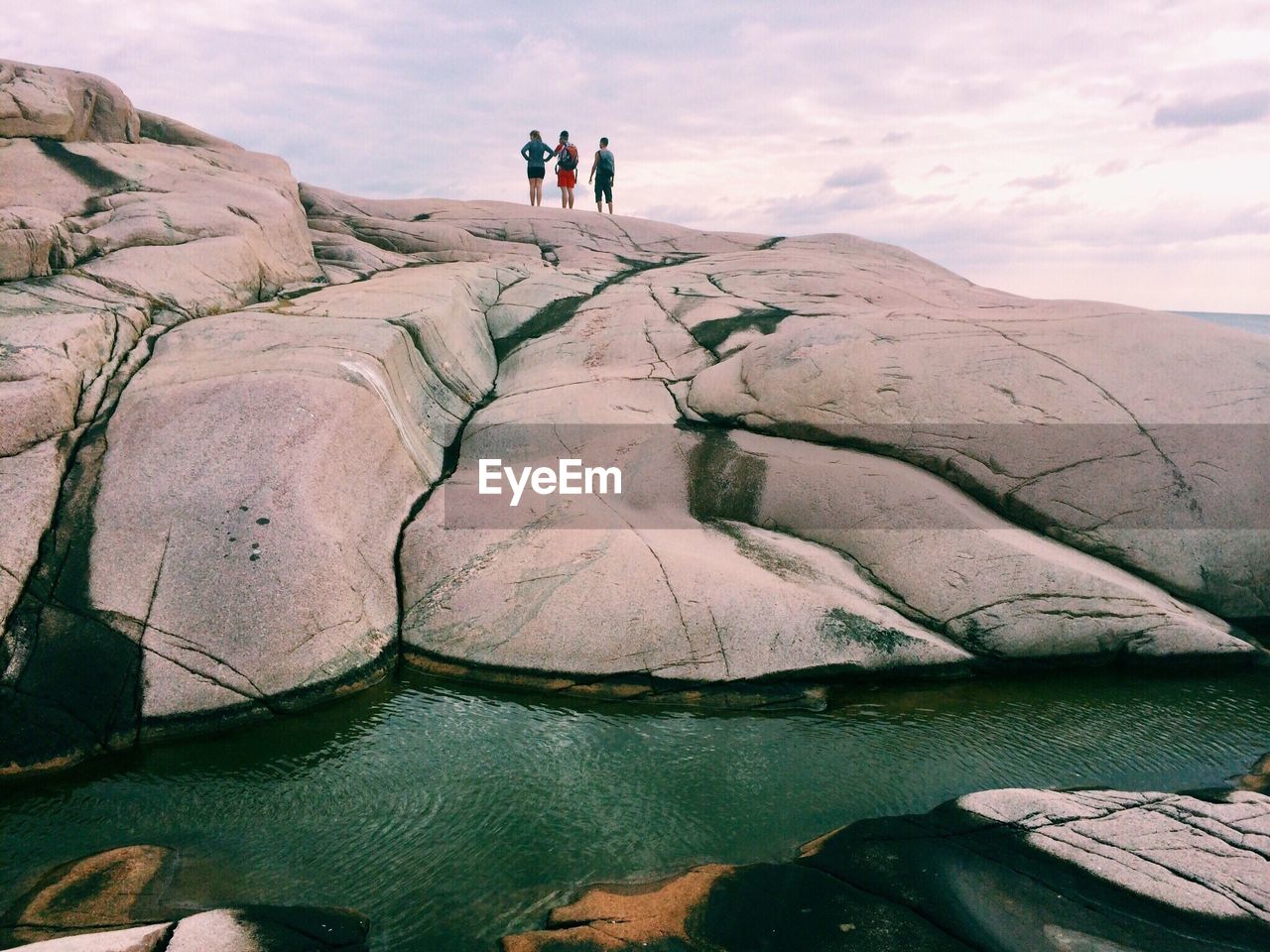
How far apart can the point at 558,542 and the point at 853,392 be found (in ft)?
12.3

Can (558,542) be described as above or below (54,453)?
below

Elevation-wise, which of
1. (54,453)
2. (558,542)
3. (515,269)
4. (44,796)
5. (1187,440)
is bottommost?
(44,796)

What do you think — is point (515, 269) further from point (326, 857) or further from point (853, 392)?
point (326, 857)

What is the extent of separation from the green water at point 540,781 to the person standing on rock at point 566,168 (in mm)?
14803

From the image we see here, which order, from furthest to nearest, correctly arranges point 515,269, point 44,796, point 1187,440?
point 515,269
point 1187,440
point 44,796

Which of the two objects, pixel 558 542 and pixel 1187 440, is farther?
pixel 1187 440

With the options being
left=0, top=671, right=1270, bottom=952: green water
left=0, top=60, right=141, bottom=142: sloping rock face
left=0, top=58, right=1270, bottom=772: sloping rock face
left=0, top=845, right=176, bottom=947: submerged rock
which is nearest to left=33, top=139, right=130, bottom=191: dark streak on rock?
left=0, top=58, right=1270, bottom=772: sloping rock face

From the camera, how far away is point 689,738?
6023 millimetres

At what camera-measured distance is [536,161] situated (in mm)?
18812

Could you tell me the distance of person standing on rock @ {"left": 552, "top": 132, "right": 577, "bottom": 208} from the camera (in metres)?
18.5

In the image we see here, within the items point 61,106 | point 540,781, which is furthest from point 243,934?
point 61,106

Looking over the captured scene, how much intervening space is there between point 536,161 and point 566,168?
2.33 ft

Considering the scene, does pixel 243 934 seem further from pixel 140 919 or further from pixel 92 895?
pixel 92 895

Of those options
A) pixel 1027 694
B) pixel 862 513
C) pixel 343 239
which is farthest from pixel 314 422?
pixel 343 239
